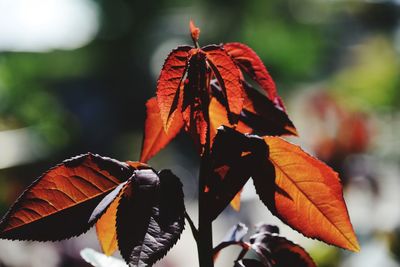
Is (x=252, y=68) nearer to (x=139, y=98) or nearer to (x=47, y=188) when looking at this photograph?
Result: (x=47, y=188)

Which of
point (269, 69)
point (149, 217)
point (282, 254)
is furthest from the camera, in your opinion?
point (269, 69)

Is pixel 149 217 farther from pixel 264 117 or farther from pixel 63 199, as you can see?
pixel 264 117

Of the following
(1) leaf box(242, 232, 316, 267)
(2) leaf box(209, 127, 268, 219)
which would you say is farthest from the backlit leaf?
(2) leaf box(209, 127, 268, 219)

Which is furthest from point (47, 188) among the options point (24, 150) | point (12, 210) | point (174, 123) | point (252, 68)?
point (24, 150)

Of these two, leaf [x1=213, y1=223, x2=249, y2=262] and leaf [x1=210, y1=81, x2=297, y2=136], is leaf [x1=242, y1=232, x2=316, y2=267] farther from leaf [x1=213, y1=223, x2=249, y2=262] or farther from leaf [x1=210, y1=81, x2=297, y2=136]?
leaf [x1=210, y1=81, x2=297, y2=136]

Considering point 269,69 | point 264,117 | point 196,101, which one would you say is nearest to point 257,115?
point 264,117
